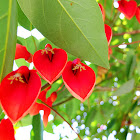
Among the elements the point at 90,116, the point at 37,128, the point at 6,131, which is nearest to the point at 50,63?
the point at 6,131

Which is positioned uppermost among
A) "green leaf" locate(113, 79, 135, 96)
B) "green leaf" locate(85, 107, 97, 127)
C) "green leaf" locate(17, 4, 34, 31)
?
"green leaf" locate(17, 4, 34, 31)

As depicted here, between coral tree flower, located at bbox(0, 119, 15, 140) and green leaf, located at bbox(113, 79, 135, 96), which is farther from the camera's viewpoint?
green leaf, located at bbox(113, 79, 135, 96)

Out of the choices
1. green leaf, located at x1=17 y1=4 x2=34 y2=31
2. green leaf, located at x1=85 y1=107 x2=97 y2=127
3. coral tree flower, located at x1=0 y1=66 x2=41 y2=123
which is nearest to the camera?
coral tree flower, located at x1=0 y1=66 x2=41 y2=123

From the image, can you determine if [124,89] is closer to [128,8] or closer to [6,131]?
[128,8]

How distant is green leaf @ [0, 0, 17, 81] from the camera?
1.41ft

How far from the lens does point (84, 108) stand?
146 centimetres

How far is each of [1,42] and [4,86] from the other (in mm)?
111

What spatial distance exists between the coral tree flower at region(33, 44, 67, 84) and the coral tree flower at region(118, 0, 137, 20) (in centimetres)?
29

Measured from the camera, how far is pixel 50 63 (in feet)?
1.35

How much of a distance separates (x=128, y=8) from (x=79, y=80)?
34cm

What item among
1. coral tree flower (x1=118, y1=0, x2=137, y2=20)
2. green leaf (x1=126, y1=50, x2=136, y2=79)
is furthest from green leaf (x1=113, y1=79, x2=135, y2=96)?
coral tree flower (x1=118, y1=0, x2=137, y2=20)

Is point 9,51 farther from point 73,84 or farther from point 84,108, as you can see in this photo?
point 84,108

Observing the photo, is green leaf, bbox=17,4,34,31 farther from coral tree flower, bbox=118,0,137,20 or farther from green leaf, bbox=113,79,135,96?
green leaf, bbox=113,79,135,96

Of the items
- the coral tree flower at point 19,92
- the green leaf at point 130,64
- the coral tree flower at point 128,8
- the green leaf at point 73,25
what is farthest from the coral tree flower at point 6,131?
the green leaf at point 130,64
